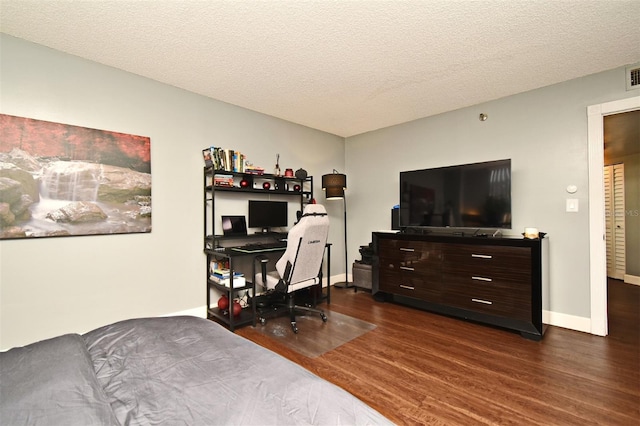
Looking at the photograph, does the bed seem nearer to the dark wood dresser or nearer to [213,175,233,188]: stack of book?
[213,175,233,188]: stack of book

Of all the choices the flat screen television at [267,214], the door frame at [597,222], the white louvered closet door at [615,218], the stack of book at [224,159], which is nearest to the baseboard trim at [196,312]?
the flat screen television at [267,214]

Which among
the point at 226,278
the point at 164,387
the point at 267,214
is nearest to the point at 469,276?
the point at 267,214

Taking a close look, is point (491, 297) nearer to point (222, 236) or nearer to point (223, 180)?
point (222, 236)

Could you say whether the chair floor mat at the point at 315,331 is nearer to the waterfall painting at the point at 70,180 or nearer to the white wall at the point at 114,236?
the white wall at the point at 114,236

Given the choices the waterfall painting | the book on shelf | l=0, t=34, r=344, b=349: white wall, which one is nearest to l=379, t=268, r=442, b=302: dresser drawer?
the book on shelf

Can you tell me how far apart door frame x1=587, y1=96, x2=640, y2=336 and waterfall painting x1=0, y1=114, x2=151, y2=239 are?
444 centimetres

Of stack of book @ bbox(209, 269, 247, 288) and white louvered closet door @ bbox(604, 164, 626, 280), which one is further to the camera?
white louvered closet door @ bbox(604, 164, 626, 280)

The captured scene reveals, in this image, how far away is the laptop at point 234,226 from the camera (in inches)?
138

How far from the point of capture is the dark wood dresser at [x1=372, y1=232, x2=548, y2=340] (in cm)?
279

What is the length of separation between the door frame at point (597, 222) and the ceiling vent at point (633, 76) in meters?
0.20

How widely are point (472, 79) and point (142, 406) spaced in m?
3.59

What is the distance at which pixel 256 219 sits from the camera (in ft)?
12.4

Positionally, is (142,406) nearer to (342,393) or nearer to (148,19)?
(342,393)

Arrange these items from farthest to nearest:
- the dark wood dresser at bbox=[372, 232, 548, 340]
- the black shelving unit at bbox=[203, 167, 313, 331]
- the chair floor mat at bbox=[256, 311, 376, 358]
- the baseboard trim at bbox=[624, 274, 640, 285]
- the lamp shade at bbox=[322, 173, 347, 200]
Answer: the baseboard trim at bbox=[624, 274, 640, 285] → the lamp shade at bbox=[322, 173, 347, 200] → the black shelving unit at bbox=[203, 167, 313, 331] → the dark wood dresser at bbox=[372, 232, 548, 340] → the chair floor mat at bbox=[256, 311, 376, 358]
